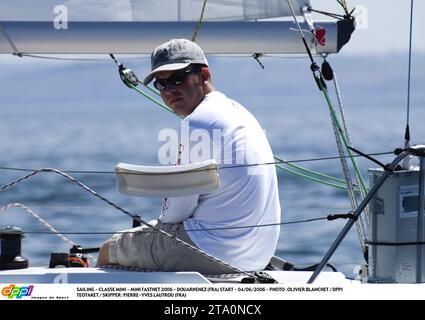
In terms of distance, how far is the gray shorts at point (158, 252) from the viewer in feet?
15.7

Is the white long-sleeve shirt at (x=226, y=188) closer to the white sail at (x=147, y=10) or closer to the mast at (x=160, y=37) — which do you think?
the mast at (x=160, y=37)

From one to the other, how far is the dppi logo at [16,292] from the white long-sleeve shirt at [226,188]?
0.64 metres

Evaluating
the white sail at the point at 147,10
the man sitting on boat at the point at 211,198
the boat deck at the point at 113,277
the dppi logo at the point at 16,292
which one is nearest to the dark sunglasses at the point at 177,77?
the man sitting on boat at the point at 211,198

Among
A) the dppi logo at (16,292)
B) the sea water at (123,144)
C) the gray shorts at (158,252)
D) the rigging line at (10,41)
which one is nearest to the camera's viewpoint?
the dppi logo at (16,292)

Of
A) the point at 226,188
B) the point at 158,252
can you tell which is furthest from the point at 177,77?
the point at 158,252

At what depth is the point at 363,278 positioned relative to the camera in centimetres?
514

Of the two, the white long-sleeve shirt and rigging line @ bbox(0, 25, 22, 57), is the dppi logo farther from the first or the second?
rigging line @ bbox(0, 25, 22, 57)

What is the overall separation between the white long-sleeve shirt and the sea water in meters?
0.31

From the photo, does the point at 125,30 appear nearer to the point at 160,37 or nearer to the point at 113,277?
the point at 160,37

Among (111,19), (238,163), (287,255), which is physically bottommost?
(287,255)

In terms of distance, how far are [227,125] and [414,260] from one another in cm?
82

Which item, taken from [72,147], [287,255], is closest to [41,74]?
[72,147]

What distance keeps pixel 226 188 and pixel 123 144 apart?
78.0ft
